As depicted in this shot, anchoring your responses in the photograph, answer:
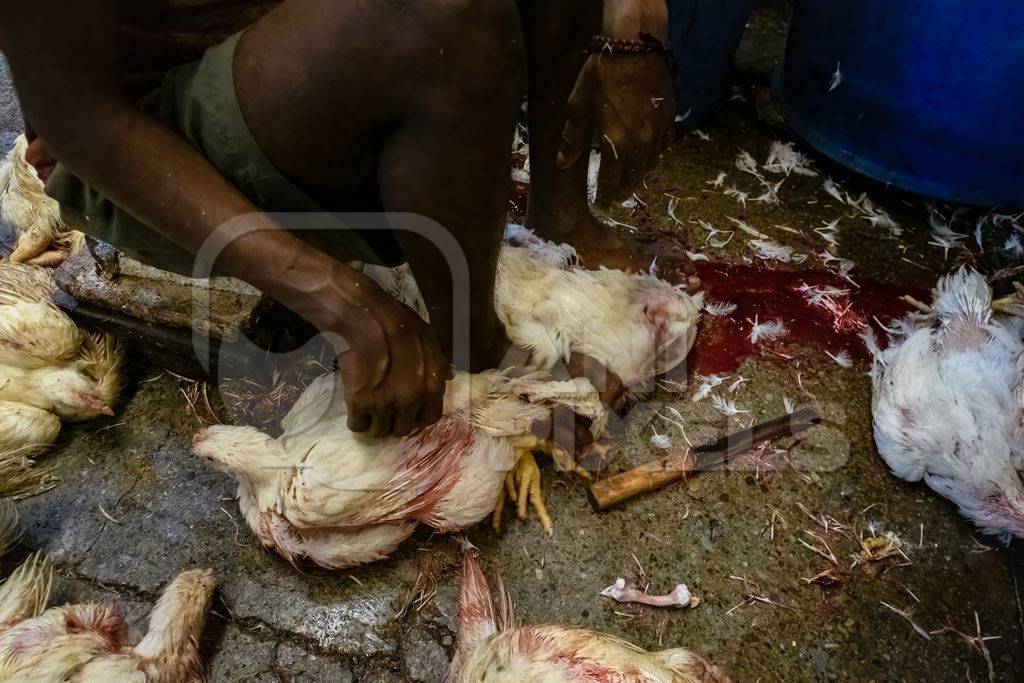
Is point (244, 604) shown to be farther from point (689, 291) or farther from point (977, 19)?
point (977, 19)

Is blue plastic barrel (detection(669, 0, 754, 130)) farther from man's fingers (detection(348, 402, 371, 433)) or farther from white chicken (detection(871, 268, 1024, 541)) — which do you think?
man's fingers (detection(348, 402, 371, 433))

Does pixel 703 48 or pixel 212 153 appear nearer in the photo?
pixel 212 153

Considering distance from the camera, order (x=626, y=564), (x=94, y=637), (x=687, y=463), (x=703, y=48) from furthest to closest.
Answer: (x=703, y=48) → (x=687, y=463) → (x=626, y=564) → (x=94, y=637)

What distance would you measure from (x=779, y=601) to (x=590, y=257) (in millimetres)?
1225

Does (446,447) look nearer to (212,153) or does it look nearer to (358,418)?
(358,418)

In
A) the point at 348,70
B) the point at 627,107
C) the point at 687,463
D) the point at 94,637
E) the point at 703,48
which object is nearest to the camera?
the point at 348,70

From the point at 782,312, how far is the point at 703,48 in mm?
1228

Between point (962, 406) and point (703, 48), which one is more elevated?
point (703, 48)

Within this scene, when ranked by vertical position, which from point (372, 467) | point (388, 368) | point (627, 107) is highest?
point (627, 107)

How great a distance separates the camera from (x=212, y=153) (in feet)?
4.80

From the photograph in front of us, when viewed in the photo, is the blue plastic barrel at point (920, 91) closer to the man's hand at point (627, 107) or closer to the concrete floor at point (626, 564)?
the concrete floor at point (626, 564)

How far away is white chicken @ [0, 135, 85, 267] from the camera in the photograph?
2578 millimetres

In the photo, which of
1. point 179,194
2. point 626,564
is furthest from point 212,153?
point 626,564

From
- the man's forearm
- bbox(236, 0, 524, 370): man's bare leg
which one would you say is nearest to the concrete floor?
bbox(236, 0, 524, 370): man's bare leg
